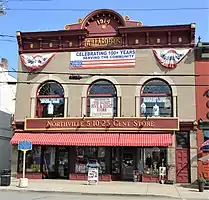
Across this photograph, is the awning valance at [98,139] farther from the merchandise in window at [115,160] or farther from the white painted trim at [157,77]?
the white painted trim at [157,77]

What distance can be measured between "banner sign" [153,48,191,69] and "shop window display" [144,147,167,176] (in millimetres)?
5813

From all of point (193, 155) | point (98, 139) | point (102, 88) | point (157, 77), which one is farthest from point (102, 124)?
point (193, 155)

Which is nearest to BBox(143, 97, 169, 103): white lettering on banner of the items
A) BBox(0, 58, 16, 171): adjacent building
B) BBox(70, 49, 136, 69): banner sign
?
BBox(70, 49, 136, 69): banner sign

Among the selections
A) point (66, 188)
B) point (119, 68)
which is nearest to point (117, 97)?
point (119, 68)

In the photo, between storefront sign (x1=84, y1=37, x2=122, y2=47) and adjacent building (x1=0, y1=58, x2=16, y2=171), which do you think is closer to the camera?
storefront sign (x1=84, y1=37, x2=122, y2=47)

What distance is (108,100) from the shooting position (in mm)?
28422

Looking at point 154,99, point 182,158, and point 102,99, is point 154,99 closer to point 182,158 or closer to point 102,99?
point 102,99

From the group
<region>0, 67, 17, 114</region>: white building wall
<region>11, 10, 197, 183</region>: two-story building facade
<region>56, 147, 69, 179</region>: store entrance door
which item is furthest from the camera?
<region>0, 67, 17, 114</region>: white building wall

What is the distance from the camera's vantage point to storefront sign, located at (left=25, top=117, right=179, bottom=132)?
2689cm

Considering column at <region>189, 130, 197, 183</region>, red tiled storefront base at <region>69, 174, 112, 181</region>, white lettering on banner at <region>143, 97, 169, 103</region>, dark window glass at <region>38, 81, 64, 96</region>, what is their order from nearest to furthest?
column at <region>189, 130, 197, 183</region>, red tiled storefront base at <region>69, 174, 112, 181</region>, white lettering on banner at <region>143, 97, 169, 103</region>, dark window glass at <region>38, 81, 64, 96</region>

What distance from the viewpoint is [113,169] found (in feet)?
92.0

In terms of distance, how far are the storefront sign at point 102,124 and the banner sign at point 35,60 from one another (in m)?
3.98

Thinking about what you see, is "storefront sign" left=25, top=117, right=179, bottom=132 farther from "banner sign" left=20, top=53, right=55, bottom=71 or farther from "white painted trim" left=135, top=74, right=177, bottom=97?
"banner sign" left=20, top=53, right=55, bottom=71

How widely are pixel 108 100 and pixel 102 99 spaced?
439 mm
